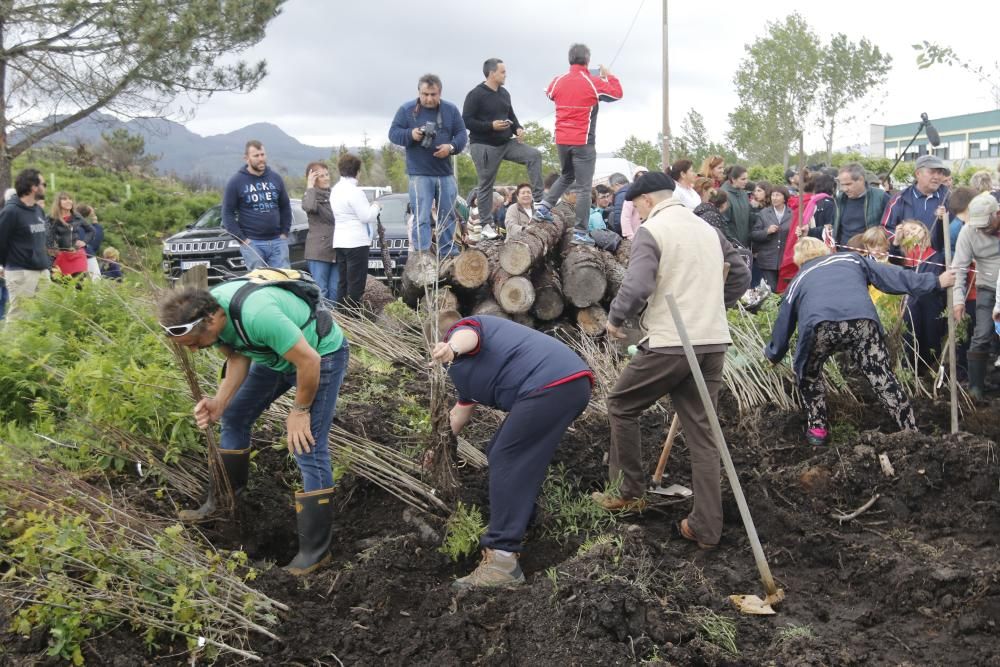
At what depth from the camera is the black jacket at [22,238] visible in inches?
326

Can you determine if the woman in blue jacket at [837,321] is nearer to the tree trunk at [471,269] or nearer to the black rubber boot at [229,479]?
the tree trunk at [471,269]

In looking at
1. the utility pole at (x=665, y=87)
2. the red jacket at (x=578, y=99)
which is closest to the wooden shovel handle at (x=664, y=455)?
the red jacket at (x=578, y=99)

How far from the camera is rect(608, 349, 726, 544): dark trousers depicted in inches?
175

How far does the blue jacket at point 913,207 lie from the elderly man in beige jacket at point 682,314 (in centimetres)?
371

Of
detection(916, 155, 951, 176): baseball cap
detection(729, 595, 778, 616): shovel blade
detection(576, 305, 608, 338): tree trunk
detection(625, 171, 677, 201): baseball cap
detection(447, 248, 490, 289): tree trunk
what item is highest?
detection(916, 155, 951, 176): baseball cap

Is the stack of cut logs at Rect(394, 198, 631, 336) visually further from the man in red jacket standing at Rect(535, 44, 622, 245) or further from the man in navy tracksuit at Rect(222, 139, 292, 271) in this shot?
the man in navy tracksuit at Rect(222, 139, 292, 271)

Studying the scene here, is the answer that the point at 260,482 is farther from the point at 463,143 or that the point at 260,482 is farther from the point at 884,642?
the point at 463,143

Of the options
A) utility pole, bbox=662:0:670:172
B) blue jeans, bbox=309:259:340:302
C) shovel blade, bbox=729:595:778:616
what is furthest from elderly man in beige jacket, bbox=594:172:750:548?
utility pole, bbox=662:0:670:172

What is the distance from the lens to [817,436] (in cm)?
594

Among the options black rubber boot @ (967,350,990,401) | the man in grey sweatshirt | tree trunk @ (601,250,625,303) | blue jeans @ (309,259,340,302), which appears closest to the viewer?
the man in grey sweatshirt

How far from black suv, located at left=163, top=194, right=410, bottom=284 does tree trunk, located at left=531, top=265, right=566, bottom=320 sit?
3.61 meters

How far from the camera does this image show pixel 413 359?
7.29m

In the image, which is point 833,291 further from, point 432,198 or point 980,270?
point 432,198

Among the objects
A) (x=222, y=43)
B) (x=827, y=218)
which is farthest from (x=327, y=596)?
→ (x=222, y=43)
